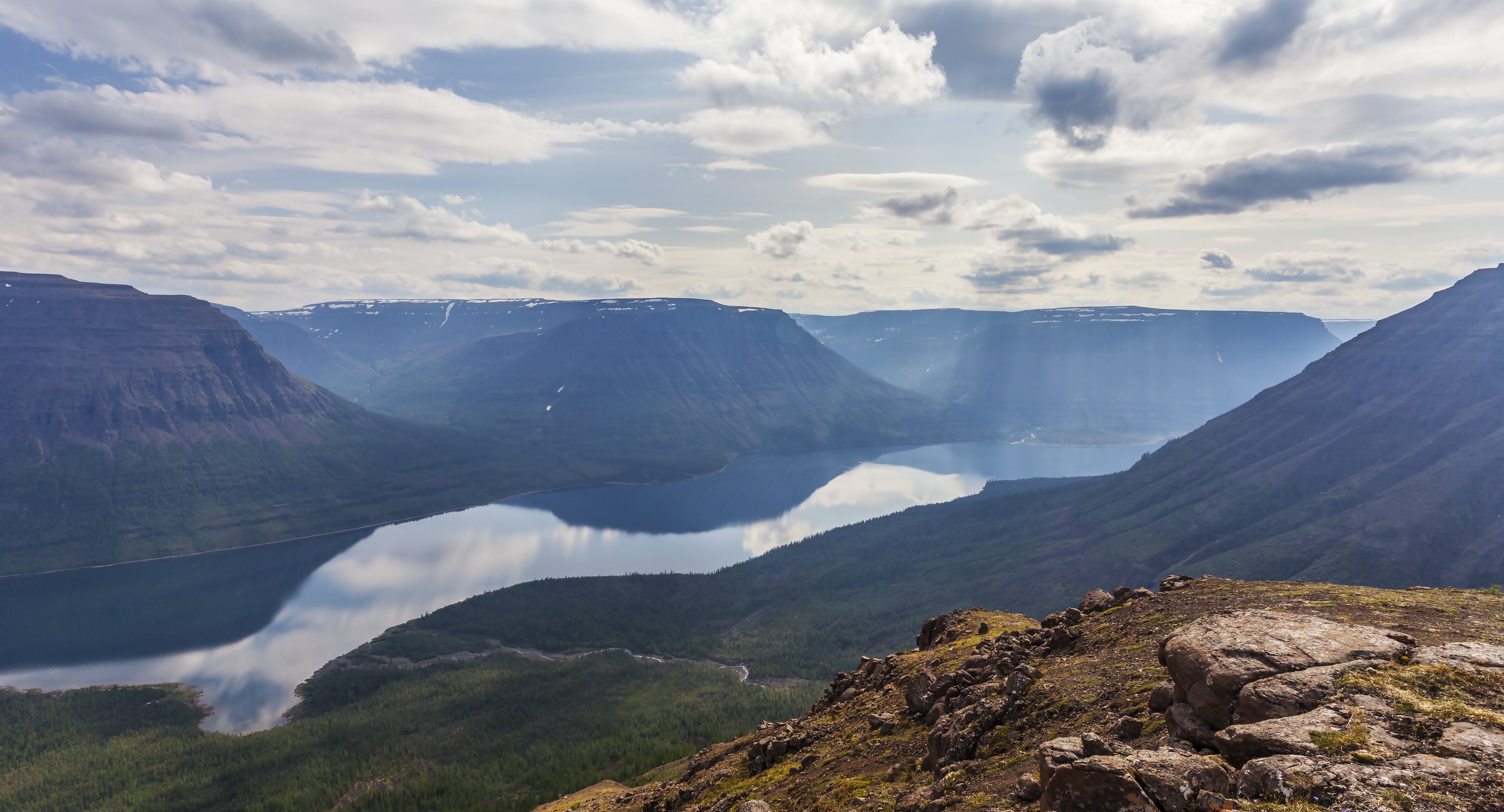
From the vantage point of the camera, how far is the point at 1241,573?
127 m

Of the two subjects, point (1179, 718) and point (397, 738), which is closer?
point (1179, 718)

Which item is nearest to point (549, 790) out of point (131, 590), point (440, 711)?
point (440, 711)

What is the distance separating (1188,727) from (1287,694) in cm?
217

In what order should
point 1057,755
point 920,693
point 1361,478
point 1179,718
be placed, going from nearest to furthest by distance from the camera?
point 1057,755 < point 1179,718 < point 920,693 < point 1361,478

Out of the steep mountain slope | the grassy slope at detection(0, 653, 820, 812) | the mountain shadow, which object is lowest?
the mountain shadow

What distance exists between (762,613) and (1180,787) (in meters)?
153

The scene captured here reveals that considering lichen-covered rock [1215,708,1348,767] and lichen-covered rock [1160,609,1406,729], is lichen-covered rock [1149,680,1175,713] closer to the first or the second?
lichen-covered rock [1160,609,1406,729]

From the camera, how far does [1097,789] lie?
13.2 metres

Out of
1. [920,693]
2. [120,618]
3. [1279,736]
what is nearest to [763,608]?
[920,693]

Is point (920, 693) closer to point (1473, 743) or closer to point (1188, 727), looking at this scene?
point (1188, 727)

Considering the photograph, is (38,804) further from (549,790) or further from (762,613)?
(762,613)

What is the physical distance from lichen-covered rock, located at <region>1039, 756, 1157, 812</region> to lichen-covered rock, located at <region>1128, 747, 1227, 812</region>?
0.21 metres

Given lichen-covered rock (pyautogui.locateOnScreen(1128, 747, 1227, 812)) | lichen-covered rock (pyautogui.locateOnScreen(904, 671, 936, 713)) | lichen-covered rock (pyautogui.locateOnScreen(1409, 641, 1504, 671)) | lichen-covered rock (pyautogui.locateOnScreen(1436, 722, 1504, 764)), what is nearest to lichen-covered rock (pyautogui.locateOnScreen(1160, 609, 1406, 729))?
lichen-covered rock (pyautogui.locateOnScreen(1409, 641, 1504, 671))

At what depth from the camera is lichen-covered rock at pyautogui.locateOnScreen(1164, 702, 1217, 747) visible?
1509 centimetres
